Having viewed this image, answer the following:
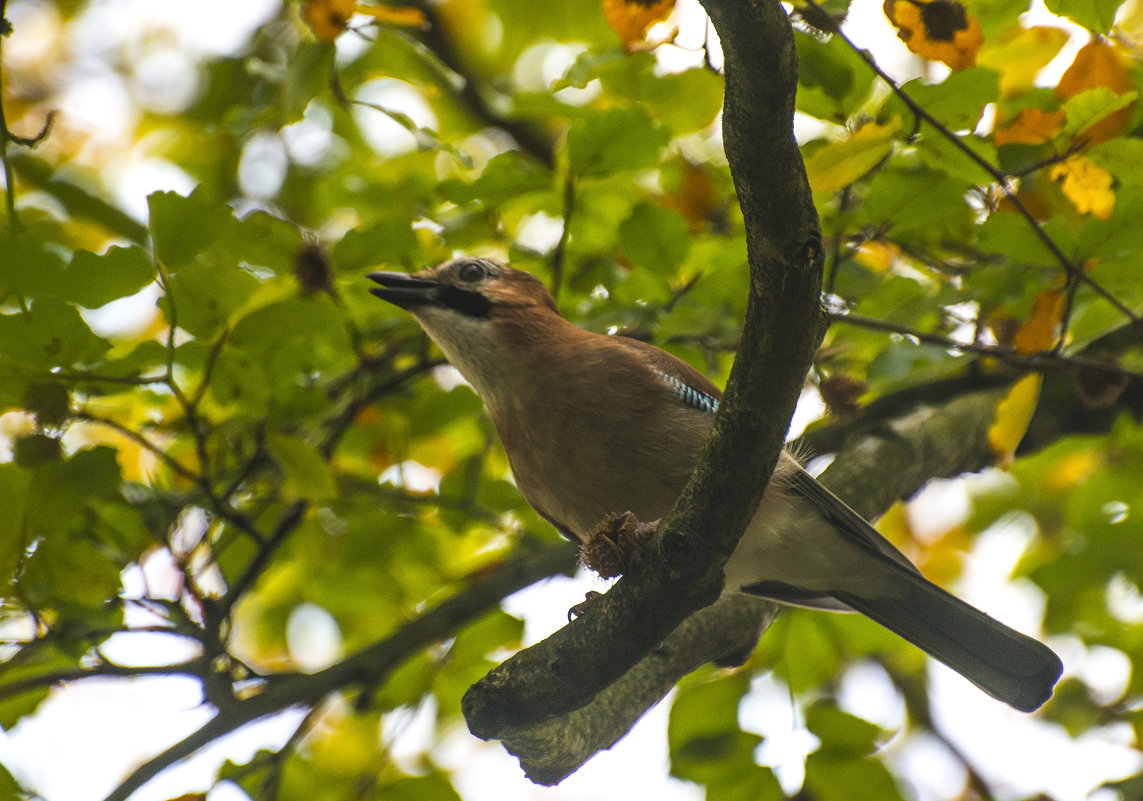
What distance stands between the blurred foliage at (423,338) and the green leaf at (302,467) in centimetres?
1

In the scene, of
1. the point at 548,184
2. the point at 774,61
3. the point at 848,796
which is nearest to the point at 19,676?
the point at 548,184

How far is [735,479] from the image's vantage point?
9.89ft

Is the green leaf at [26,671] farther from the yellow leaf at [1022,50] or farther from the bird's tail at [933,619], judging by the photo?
the yellow leaf at [1022,50]

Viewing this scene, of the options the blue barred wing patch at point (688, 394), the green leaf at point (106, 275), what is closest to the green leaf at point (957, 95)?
the blue barred wing patch at point (688, 394)

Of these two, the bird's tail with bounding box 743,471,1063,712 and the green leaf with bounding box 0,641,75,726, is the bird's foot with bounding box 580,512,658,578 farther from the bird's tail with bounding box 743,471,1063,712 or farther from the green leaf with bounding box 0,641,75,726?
the green leaf with bounding box 0,641,75,726

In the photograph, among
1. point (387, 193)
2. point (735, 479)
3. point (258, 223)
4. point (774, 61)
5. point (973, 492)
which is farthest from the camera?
point (973, 492)

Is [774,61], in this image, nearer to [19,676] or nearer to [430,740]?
[19,676]

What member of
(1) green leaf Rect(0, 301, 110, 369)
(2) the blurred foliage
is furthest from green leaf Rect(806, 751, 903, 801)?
(1) green leaf Rect(0, 301, 110, 369)

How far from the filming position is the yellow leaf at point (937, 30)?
332cm

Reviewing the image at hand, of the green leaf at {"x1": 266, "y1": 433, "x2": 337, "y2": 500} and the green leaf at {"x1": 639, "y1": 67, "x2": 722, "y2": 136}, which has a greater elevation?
the green leaf at {"x1": 639, "y1": 67, "x2": 722, "y2": 136}

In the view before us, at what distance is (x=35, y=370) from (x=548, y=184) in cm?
210

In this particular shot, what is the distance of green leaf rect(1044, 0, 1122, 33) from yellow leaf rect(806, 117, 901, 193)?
29.5 inches

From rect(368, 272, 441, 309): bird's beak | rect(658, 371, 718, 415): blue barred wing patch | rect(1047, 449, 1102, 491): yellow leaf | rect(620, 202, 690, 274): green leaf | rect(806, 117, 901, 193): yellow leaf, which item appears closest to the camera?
rect(806, 117, 901, 193): yellow leaf

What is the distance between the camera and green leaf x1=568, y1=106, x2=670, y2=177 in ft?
12.8
